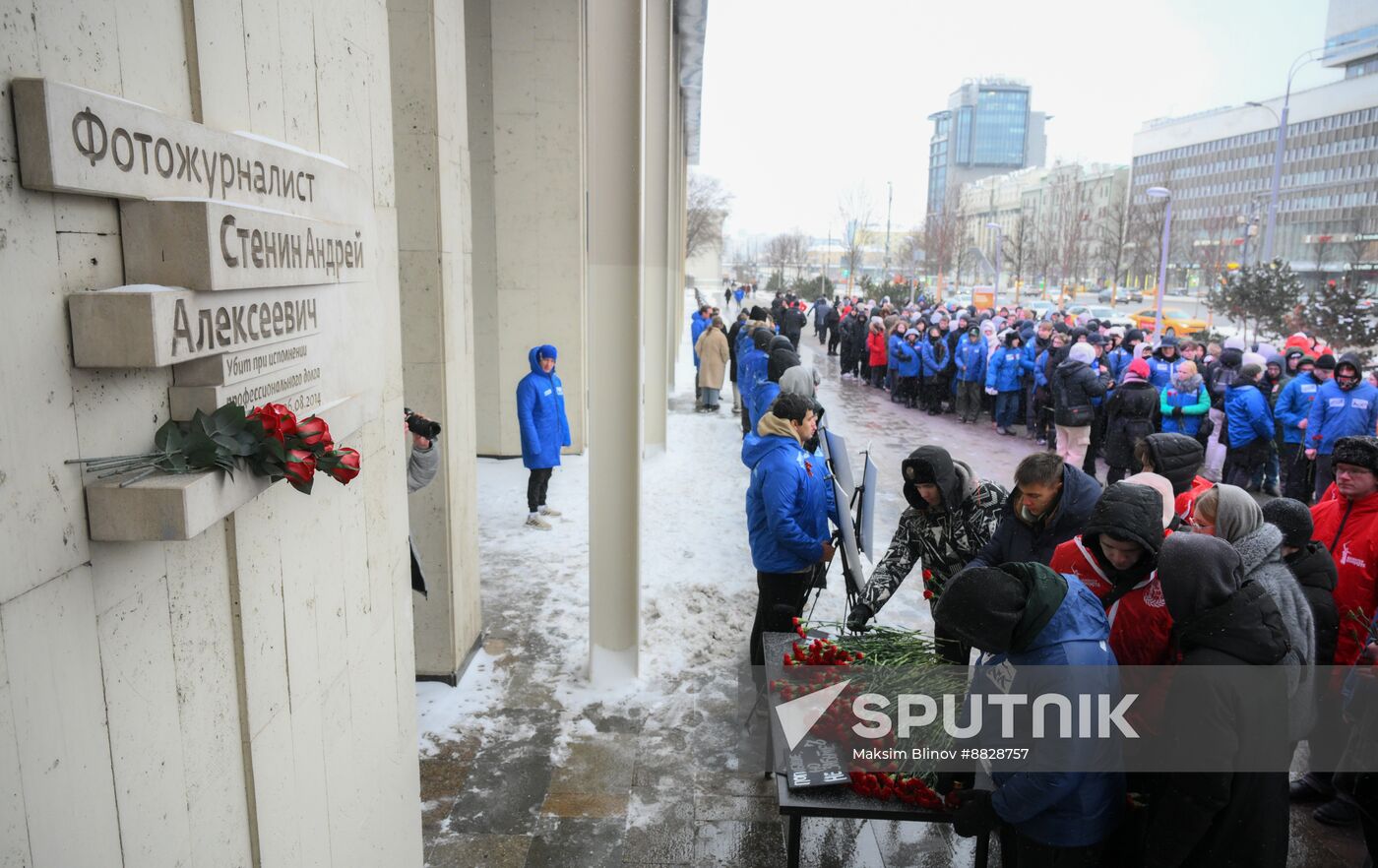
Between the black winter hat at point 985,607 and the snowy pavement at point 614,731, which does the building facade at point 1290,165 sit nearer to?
the snowy pavement at point 614,731

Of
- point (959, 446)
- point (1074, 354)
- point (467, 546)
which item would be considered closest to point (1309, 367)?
point (1074, 354)

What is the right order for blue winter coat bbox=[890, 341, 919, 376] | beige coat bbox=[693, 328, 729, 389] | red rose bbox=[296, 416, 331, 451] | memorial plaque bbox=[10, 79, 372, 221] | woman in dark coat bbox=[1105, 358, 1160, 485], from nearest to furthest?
memorial plaque bbox=[10, 79, 372, 221] → red rose bbox=[296, 416, 331, 451] → woman in dark coat bbox=[1105, 358, 1160, 485] → beige coat bbox=[693, 328, 729, 389] → blue winter coat bbox=[890, 341, 919, 376]

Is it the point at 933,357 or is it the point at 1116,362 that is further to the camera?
the point at 933,357

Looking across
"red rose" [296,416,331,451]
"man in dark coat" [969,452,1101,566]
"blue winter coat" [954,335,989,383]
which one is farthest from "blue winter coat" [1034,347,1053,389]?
"red rose" [296,416,331,451]

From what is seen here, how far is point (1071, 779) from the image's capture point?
9.67 ft

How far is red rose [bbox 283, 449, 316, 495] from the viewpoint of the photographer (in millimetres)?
2025

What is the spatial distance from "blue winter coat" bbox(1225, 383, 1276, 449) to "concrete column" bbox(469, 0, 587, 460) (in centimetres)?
807

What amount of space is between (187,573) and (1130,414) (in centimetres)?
1048

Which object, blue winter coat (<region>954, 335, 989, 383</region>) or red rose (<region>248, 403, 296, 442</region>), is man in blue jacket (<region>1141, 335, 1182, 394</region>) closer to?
blue winter coat (<region>954, 335, 989, 383</region>)

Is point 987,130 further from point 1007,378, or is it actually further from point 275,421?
point 275,421

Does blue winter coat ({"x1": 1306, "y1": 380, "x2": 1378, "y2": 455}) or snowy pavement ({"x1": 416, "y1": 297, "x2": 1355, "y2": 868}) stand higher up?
blue winter coat ({"x1": 1306, "y1": 380, "x2": 1378, "y2": 455})

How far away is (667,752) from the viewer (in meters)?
5.08

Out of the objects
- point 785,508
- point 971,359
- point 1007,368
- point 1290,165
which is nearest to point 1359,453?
point 785,508

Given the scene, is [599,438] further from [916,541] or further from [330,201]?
[330,201]
